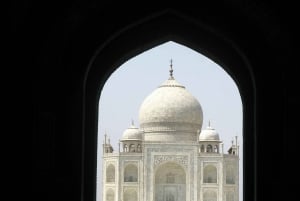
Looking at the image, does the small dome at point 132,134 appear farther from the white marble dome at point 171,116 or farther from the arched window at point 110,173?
the arched window at point 110,173

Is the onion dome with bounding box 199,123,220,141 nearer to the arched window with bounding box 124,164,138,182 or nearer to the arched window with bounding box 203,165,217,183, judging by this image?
the arched window with bounding box 203,165,217,183

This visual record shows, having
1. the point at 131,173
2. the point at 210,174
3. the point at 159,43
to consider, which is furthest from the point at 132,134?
the point at 159,43

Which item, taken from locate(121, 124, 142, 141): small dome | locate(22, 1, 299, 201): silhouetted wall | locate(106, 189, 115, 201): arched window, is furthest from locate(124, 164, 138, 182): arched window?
locate(22, 1, 299, 201): silhouetted wall

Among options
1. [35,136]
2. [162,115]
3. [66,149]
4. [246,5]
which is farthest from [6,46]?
[162,115]

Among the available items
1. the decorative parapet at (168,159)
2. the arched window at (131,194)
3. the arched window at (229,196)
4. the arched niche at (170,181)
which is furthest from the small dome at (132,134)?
the arched window at (229,196)

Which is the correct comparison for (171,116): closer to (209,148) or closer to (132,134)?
(132,134)

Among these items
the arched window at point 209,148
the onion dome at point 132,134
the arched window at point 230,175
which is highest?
the onion dome at point 132,134

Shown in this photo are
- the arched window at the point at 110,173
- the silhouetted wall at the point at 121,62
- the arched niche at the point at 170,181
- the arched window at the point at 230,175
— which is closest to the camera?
the silhouetted wall at the point at 121,62
